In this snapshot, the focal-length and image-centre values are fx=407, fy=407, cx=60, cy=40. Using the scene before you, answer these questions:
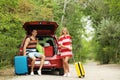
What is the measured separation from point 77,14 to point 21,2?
81.3ft

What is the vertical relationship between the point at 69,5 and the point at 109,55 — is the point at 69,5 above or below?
above

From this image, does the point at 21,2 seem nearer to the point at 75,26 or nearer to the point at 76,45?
the point at 75,26

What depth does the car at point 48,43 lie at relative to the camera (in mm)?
16047

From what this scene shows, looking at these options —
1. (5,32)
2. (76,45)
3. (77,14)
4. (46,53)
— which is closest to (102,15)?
(77,14)

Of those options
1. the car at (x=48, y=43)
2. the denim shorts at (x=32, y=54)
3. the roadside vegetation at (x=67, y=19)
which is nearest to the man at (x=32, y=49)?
the denim shorts at (x=32, y=54)

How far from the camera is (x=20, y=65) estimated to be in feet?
50.2

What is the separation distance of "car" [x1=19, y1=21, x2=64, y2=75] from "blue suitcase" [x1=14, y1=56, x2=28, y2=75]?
1.41 feet

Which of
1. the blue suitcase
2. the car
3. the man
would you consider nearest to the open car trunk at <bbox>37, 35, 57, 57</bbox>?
the car

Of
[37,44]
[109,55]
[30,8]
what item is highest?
[30,8]

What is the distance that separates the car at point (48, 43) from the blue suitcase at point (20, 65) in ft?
1.41

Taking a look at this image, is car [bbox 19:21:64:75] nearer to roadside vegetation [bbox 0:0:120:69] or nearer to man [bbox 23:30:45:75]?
man [bbox 23:30:45:75]

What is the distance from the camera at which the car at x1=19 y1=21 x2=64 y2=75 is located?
16047mm

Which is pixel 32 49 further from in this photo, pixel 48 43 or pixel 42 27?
pixel 42 27

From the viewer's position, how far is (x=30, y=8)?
24.2 meters
